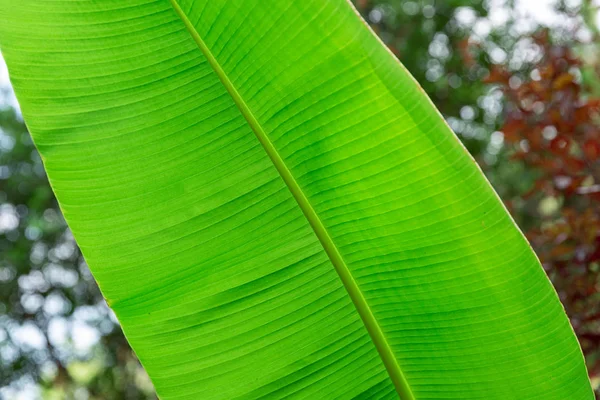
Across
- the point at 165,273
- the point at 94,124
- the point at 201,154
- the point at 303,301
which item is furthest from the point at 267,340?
the point at 94,124

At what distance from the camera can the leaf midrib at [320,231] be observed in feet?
2.93

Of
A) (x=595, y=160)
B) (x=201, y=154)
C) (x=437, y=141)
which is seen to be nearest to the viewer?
(x=437, y=141)

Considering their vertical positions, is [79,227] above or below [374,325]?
above

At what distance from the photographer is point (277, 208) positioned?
96 cm

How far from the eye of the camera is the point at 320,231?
0.94m

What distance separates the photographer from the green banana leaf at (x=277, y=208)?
847 mm

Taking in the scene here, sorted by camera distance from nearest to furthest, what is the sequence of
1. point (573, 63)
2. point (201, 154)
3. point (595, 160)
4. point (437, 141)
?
point (437, 141)
point (201, 154)
point (595, 160)
point (573, 63)

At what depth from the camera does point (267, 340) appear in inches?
38.7

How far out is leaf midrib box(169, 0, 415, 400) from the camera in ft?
2.93

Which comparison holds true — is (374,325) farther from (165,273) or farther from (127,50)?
(127,50)

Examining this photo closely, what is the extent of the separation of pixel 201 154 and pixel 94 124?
0.51 ft

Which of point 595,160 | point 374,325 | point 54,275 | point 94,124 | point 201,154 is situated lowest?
point 595,160

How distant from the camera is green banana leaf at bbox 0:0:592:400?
85cm

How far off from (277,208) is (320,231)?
0.07m
